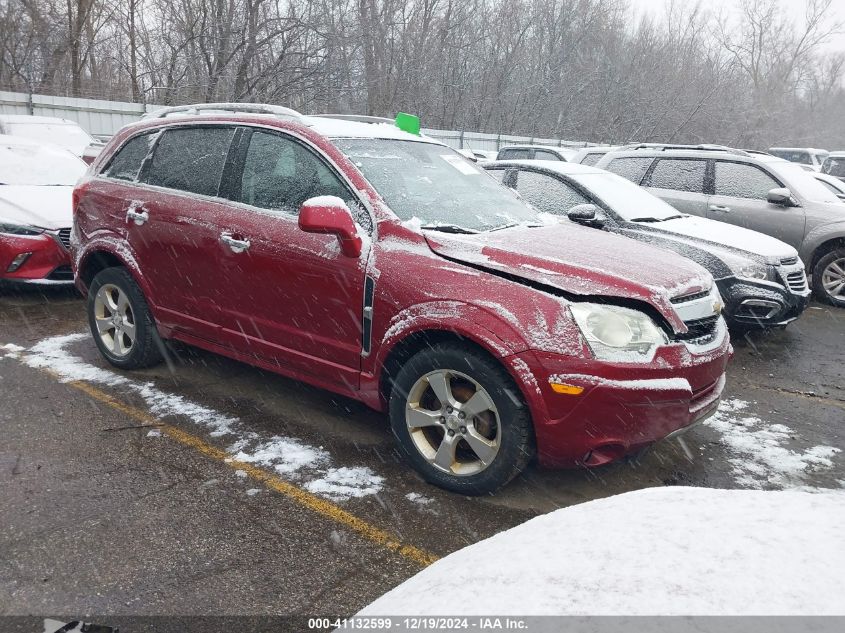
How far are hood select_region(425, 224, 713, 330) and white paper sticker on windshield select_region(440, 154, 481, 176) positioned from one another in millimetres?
763

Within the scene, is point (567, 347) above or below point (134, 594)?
above

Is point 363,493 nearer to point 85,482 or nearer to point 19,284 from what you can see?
point 85,482

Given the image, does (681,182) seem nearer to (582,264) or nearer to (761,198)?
(761,198)

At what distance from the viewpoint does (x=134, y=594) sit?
7.97 ft

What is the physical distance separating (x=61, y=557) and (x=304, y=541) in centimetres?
94

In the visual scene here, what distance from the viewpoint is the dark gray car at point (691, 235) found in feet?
19.4

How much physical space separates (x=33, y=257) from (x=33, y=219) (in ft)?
1.43

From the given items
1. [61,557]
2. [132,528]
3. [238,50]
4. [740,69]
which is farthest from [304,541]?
[740,69]

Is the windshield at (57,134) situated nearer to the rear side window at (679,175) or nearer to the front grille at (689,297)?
the rear side window at (679,175)

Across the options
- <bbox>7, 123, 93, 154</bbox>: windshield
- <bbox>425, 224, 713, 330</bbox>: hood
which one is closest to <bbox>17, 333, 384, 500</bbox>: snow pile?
<bbox>425, 224, 713, 330</bbox>: hood

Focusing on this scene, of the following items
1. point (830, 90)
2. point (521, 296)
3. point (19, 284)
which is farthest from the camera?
point (830, 90)

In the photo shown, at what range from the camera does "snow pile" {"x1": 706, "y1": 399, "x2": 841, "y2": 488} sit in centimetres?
360

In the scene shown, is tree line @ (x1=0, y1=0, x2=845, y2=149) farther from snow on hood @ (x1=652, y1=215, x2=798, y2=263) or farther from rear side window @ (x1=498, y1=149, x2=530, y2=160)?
snow on hood @ (x1=652, y1=215, x2=798, y2=263)

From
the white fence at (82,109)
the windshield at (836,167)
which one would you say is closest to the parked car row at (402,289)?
the white fence at (82,109)
